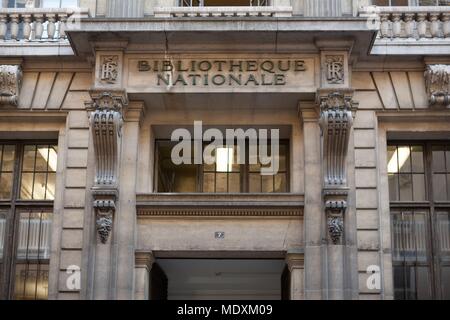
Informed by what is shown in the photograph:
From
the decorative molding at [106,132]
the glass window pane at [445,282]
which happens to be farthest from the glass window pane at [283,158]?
the glass window pane at [445,282]

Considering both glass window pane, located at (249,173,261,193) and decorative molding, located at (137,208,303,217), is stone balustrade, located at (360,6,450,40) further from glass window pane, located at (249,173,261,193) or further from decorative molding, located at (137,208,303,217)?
decorative molding, located at (137,208,303,217)

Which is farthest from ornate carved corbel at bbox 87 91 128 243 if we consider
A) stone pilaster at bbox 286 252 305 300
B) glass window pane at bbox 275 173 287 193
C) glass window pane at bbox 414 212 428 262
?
glass window pane at bbox 414 212 428 262

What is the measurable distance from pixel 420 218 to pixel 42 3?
897 cm

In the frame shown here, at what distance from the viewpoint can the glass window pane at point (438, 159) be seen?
17188 mm

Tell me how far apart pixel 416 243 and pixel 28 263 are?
7597 mm

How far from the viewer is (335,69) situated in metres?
16.2

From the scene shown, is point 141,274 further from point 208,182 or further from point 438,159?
point 438,159

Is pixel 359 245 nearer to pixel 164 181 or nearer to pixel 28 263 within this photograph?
pixel 164 181

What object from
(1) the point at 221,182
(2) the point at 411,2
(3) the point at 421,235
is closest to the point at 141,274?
(1) the point at 221,182

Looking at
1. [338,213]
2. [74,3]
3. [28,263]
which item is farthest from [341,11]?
[28,263]

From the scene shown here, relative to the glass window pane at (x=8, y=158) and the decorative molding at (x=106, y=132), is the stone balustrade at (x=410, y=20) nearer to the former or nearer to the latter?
the decorative molding at (x=106, y=132)

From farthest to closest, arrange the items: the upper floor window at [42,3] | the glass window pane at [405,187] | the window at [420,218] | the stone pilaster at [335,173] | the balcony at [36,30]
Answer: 1. the upper floor window at [42,3]
2. the glass window pane at [405,187]
3. the balcony at [36,30]
4. the window at [420,218]
5. the stone pilaster at [335,173]

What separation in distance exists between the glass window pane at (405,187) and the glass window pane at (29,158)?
24.4ft

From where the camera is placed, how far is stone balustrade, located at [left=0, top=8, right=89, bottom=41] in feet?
56.3
